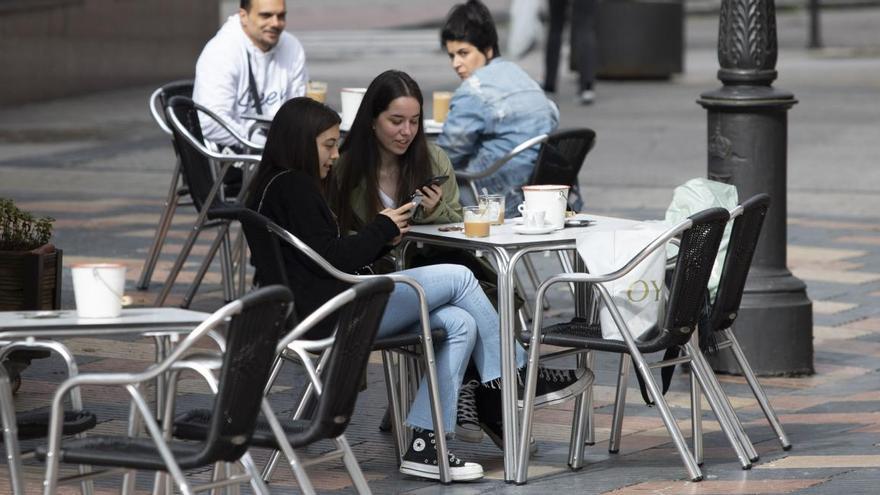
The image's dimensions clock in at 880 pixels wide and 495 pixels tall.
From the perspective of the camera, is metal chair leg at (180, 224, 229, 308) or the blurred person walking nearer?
metal chair leg at (180, 224, 229, 308)

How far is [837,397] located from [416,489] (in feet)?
7.36

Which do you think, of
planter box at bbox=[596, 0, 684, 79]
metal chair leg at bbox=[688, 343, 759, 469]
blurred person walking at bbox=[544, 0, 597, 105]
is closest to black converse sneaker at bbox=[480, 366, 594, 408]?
metal chair leg at bbox=[688, 343, 759, 469]

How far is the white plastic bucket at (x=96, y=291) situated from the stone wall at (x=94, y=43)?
12789 millimetres

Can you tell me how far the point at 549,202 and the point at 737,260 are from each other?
0.67m

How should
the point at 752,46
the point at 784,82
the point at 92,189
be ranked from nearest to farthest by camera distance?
the point at 752,46
the point at 92,189
the point at 784,82

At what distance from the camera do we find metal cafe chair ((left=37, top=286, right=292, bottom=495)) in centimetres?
403

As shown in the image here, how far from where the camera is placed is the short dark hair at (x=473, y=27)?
26.0 ft

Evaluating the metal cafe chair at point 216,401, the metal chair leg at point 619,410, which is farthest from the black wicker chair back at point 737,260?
the metal cafe chair at point 216,401

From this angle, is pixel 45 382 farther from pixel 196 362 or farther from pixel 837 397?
pixel 837 397

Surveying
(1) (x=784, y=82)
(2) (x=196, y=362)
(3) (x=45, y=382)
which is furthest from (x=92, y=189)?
(1) (x=784, y=82)

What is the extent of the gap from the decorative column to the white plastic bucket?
11.6ft

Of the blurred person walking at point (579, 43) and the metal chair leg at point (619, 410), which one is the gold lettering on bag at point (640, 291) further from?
the blurred person walking at point (579, 43)

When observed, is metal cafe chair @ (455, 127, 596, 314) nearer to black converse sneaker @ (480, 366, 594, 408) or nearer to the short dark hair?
the short dark hair

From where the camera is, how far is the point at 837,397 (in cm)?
704
